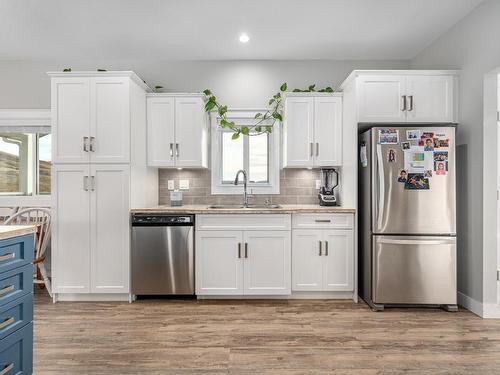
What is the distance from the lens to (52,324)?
284 cm

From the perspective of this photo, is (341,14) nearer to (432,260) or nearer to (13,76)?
(432,260)

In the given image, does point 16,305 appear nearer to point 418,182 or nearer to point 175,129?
point 175,129

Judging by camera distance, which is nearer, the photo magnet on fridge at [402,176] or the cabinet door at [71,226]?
the photo magnet on fridge at [402,176]

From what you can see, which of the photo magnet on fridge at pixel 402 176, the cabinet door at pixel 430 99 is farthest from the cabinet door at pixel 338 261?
the cabinet door at pixel 430 99

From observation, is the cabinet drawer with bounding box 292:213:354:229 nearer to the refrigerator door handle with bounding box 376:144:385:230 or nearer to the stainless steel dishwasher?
the refrigerator door handle with bounding box 376:144:385:230

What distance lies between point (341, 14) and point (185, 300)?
3.05 m

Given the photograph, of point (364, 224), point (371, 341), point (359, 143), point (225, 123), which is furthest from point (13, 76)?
point (371, 341)

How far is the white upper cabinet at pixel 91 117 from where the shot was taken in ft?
11.1

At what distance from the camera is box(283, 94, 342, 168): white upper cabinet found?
370 cm

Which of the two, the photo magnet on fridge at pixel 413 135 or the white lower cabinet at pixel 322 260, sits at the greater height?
the photo magnet on fridge at pixel 413 135

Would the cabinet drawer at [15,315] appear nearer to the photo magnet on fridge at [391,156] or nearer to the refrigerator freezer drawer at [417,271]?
the refrigerator freezer drawer at [417,271]

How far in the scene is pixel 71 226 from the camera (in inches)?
133

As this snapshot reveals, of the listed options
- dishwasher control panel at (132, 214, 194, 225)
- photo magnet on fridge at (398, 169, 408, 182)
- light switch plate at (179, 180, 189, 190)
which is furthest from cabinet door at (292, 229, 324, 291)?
light switch plate at (179, 180, 189, 190)

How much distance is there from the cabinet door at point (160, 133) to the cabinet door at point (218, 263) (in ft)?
3.13
